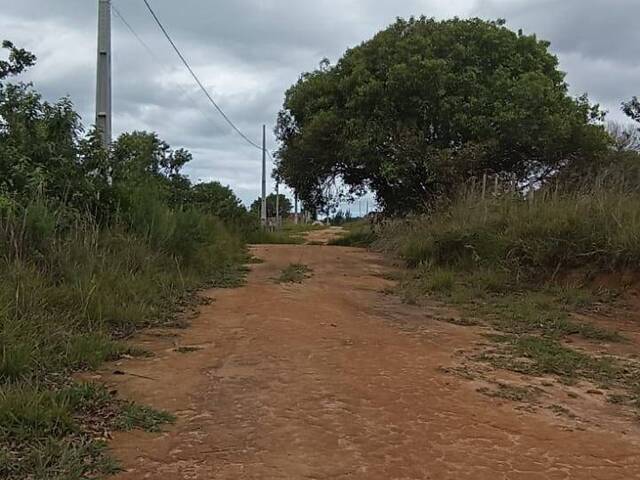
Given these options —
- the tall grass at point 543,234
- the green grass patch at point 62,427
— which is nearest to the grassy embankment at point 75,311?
the green grass patch at point 62,427

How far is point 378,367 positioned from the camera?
4.69 metres

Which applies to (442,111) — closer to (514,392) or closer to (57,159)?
(57,159)

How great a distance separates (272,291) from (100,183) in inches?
99.7

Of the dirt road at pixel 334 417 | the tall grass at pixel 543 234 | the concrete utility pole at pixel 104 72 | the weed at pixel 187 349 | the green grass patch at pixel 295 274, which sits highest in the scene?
the concrete utility pole at pixel 104 72

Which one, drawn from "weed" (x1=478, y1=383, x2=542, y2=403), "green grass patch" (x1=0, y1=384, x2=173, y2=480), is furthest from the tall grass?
"green grass patch" (x1=0, y1=384, x2=173, y2=480)

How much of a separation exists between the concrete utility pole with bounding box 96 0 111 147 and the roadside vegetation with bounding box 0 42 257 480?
2.31 ft

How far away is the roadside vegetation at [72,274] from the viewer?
3.15 metres

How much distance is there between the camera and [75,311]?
5254 mm

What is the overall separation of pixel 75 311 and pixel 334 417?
2.69 metres

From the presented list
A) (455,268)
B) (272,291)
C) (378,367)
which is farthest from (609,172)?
(378,367)

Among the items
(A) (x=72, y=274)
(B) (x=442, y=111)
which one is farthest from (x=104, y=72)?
(B) (x=442, y=111)

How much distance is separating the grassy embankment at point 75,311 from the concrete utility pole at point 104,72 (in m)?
1.69

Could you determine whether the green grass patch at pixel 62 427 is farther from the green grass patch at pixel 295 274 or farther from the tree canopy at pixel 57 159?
the green grass patch at pixel 295 274

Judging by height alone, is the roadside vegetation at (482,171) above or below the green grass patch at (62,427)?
above
